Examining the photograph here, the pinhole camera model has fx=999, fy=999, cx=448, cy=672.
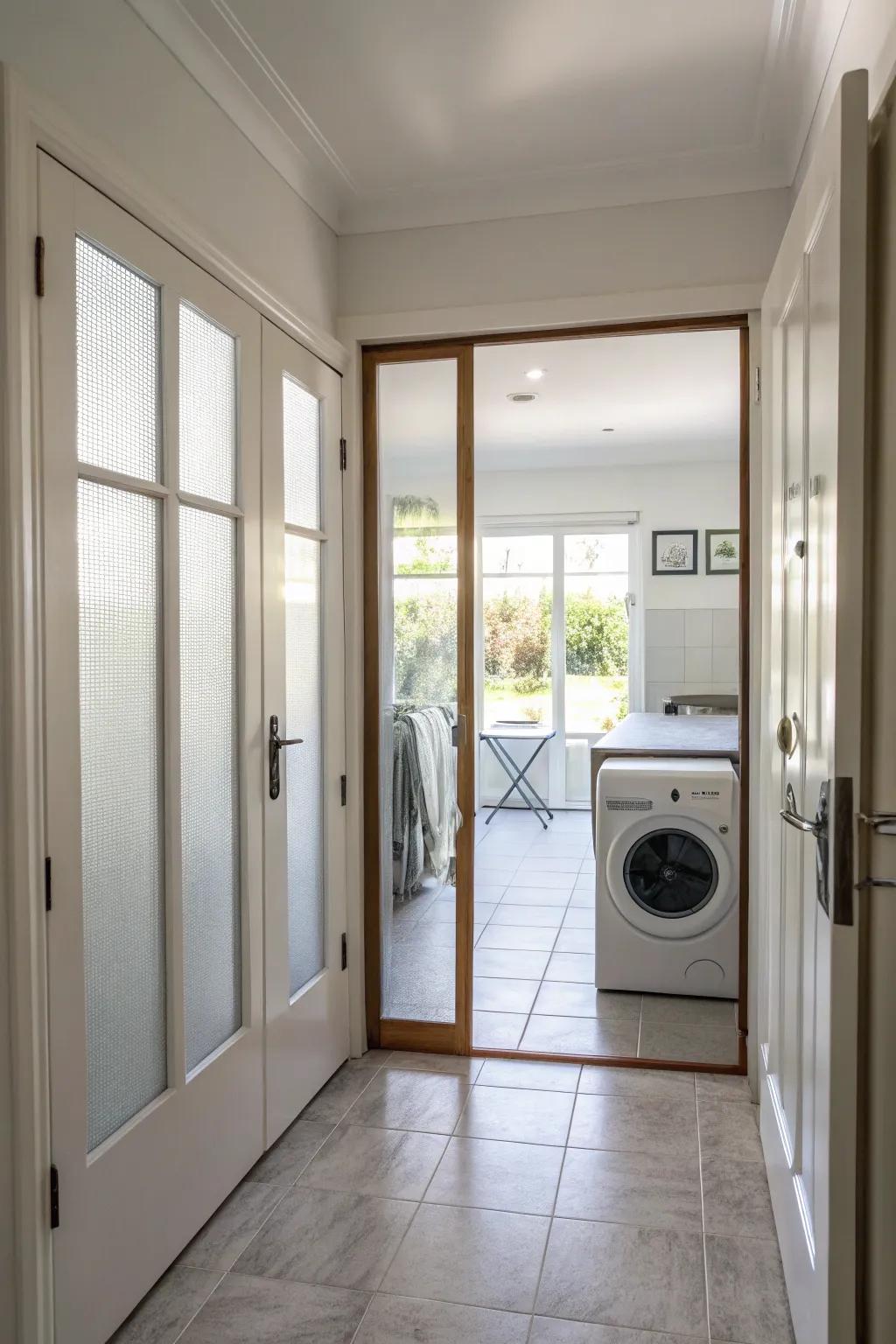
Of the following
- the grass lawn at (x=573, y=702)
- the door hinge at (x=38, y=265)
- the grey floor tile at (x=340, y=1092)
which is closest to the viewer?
the door hinge at (x=38, y=265)

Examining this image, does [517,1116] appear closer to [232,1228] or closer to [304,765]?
[232,1228]

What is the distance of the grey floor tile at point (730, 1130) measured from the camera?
2529mm

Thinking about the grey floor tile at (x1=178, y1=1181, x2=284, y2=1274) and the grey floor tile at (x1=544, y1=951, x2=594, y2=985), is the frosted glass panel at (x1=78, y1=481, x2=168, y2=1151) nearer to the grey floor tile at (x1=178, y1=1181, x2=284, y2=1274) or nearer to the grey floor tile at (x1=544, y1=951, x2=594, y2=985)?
the grey floor tile at (x1=178, y1=1181, x2=284, y2=1274)

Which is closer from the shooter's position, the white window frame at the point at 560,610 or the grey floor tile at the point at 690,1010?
the grey floor tile at the point at 690,1010

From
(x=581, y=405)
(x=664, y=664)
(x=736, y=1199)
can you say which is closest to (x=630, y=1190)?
(x=736, y=1199)

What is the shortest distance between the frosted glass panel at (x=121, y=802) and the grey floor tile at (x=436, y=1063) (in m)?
1.20

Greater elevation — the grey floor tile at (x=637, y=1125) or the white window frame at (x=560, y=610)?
the white window frame at (x=560, y=610)

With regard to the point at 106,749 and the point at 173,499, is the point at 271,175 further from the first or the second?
the point at 106,749

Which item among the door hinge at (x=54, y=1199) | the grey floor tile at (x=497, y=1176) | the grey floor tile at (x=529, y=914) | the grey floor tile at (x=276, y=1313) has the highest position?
the door hinge at (x=54, y=1199)

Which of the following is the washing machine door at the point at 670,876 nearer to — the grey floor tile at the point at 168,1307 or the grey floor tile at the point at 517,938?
the grey floor tile at the point at 517,938

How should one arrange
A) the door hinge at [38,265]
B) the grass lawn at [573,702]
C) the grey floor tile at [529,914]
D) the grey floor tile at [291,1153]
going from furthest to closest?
the grass lawn at [573,702]
the grey floor tile at [529,914]
the grey floor tile at [291,1153]
the door hinge at [38,265]

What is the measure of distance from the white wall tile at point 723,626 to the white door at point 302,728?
4.59m

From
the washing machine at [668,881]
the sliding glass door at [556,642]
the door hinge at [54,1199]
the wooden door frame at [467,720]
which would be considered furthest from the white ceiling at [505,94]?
the sliding glass door at [556,642]

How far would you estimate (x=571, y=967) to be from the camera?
400 cm
